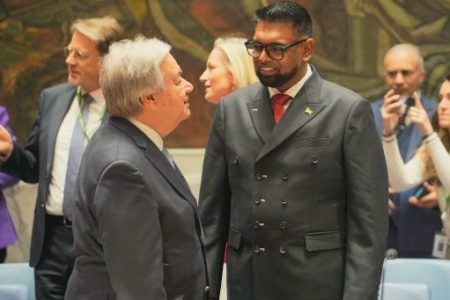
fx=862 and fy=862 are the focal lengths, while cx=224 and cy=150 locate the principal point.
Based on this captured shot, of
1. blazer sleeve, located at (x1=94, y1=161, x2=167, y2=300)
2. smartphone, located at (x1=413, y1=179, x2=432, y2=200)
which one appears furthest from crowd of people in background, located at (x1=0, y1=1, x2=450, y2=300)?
smartphone, located at (x1=413, y1=179, x2=432, y2=200)

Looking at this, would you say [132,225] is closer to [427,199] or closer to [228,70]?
[228,70]

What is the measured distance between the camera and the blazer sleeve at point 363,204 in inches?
127

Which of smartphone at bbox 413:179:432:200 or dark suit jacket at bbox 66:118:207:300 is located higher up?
dark suit jacket at bbox 66:118:207:300

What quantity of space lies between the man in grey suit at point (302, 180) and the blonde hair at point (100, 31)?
4.70 feet

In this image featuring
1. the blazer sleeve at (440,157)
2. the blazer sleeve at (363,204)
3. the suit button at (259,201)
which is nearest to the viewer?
the blazer sleeve at (363,204)

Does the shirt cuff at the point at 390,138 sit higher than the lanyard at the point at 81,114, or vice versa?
the lanyard at the point at 81,114

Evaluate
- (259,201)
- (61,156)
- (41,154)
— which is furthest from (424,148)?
(41,154)

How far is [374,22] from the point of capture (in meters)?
5.91

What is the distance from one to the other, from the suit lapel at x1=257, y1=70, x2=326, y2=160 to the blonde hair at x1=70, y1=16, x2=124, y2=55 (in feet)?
5.14

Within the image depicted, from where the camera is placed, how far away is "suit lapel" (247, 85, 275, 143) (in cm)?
337

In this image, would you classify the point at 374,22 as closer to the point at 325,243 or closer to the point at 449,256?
A: the point at 449,256

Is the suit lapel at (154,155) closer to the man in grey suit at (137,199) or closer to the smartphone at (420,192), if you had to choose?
the man in grey suit at (137,199)

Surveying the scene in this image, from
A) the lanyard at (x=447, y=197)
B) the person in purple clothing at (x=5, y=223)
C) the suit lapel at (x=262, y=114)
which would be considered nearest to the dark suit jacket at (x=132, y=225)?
the suit lapel at (x=262, y=114)

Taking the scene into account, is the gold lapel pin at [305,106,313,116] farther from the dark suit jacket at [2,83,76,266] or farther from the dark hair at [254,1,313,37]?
the dark suit jacket at [2,83,76,266]
